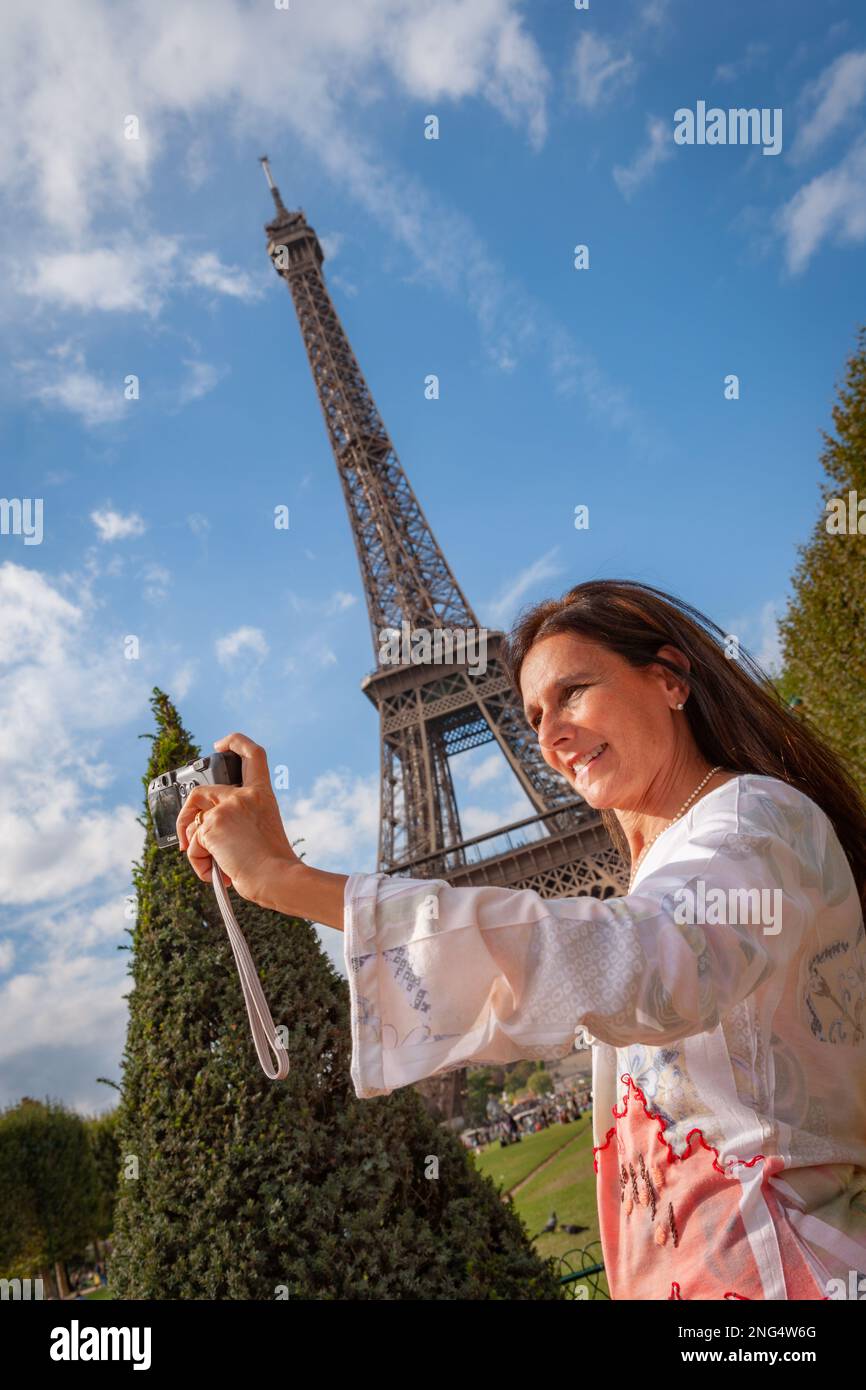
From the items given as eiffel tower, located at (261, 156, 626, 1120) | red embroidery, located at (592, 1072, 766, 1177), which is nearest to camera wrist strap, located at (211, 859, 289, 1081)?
red embroidery, located at (592, 1072, 766, 1177)

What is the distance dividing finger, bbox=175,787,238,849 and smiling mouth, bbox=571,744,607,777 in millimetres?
730

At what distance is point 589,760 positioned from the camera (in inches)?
82.0

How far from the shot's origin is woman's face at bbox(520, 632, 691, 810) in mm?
2064

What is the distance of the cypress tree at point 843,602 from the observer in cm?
1204

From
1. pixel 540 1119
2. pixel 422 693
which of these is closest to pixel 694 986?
pixel 422 693

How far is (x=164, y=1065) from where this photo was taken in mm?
4441

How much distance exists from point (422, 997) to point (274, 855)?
0.37 metres

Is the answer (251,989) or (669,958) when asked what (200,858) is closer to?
(251,989)

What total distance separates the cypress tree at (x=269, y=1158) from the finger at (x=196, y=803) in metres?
2.73

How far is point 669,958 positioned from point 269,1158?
3.34m

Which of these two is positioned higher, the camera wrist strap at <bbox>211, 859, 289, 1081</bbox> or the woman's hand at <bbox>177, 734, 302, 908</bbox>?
the woman's hand at <bbox>177, 734, 302, 908</bbox>

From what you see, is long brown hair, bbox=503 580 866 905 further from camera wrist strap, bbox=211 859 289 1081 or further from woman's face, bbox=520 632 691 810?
camera wrist strap, bbox=211 859 289 1081
